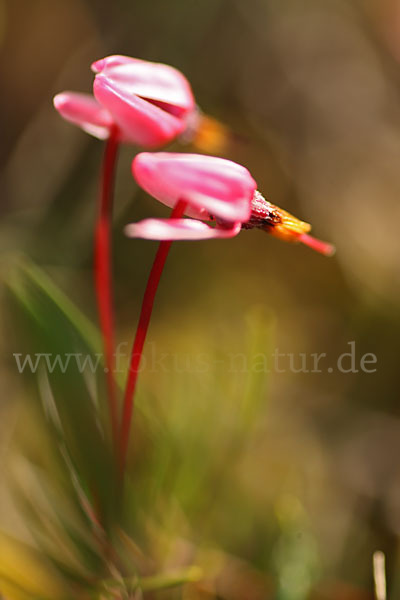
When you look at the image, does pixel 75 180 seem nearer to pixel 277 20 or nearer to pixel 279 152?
pixel 279 152

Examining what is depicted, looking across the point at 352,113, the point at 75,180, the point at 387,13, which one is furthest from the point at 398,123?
the point at 75,180

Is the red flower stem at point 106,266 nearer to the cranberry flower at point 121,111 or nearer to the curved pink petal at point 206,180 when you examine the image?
the cranberry flower at point 121,111

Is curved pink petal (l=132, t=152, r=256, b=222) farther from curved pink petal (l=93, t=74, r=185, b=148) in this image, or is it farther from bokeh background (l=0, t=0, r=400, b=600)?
bokeh background (l=0, t=0, r=400, b=600)

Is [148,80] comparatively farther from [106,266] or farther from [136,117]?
[106,266]

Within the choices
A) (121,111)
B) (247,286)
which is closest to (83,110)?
(121,111)

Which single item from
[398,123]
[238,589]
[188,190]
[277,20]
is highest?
[277,20]

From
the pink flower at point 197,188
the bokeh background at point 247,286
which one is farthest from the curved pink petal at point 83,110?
the bokeh background at point 247,286
